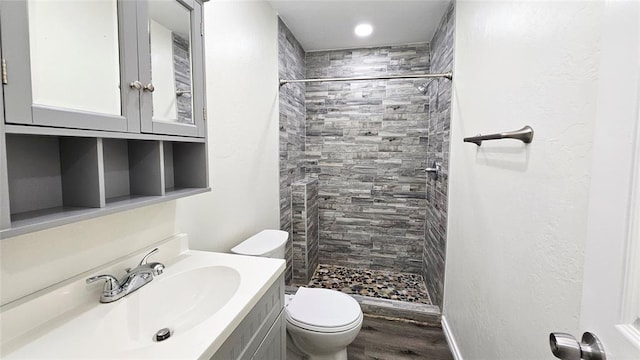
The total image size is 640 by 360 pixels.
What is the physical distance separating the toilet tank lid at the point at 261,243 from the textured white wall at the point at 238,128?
0.08 meters

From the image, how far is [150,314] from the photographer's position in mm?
957

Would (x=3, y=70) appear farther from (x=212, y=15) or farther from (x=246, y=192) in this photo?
(x=246, y=192)

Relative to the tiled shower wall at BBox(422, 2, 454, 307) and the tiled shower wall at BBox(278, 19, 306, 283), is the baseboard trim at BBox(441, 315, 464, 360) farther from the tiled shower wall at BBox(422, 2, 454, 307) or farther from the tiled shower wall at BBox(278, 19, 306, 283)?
the tiled shower wall at BBox(278, 19, 306, 283)

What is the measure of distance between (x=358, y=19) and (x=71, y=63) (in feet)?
7.24

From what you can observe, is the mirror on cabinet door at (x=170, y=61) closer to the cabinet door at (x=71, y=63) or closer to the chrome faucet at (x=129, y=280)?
the cabinet door at (x=71, y=63)

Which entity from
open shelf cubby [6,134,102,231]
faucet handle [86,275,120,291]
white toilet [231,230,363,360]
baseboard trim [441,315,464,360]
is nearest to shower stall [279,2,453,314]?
baseboard trim [441,315,464,360]

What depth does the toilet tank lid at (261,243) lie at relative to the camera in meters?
1.68

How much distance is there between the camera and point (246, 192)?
191 cm

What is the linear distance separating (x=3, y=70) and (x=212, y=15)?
1.10 m

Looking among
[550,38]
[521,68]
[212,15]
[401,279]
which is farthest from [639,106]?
[401,279]

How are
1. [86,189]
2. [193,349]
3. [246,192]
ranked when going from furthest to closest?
[246,192] → [86,189] → [193,349]

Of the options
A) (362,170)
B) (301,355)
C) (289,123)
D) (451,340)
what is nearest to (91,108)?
(301,355)

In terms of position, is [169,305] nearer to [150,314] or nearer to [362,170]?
[150,314]

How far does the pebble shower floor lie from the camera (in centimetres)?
268
